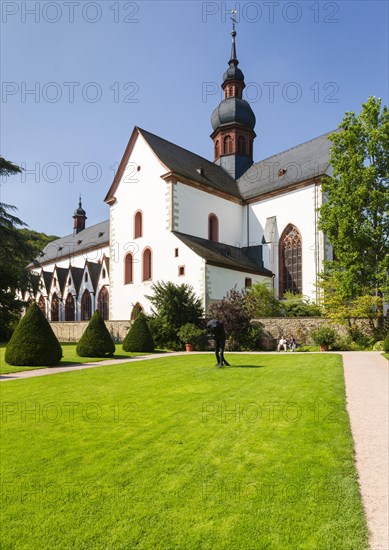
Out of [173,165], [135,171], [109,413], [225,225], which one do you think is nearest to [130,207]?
[135,171]

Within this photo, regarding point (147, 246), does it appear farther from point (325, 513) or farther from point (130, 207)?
point (325, 513)

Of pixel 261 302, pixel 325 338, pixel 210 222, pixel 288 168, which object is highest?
pixel 288 168

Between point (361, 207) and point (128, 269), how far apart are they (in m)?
18.9

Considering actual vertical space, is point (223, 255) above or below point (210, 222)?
below

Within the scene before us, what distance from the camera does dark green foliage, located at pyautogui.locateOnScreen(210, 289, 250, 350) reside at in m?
22.7

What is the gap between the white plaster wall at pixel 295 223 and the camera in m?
30.1

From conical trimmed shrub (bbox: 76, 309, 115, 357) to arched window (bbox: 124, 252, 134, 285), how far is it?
14534 millimetres

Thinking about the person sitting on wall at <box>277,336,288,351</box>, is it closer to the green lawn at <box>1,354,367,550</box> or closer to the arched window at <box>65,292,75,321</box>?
the green lawn at <box>1,354,367,550</box>

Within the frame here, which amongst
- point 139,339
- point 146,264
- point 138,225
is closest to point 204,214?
point 138,225

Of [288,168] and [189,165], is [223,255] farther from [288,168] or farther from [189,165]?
[288,168]

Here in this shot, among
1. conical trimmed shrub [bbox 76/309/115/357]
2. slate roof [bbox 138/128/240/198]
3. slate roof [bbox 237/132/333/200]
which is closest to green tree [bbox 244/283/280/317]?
slate roof [bbox 237/132/333/200]

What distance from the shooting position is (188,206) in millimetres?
31406

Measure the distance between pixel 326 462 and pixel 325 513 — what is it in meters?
1.21

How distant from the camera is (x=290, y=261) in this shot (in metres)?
31.9
